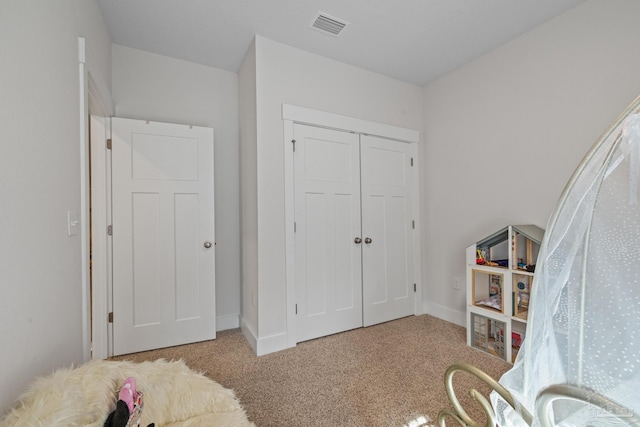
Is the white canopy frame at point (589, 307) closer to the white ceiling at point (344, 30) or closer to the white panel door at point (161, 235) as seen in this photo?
the white ceiling at point (344, 30)

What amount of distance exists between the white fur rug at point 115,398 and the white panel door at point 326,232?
55.3 inches

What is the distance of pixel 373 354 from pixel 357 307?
567 mm

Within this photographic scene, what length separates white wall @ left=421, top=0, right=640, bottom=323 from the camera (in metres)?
1.89

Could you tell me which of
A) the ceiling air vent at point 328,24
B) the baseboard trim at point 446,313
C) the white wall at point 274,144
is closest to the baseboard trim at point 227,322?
the white wall at point 274,144

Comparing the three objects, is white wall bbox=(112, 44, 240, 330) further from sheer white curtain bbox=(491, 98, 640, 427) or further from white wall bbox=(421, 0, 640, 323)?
sheer white curtain bbox=(491, 98, 640, 427)

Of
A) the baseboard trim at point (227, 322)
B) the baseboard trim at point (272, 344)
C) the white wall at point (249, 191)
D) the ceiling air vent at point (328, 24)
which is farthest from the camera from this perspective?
the baseboard trim at point (227, 322)

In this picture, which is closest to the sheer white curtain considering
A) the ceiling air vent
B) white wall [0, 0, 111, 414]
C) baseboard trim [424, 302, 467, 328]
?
white wall [0, 0, 111, 414]

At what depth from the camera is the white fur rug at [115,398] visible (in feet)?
2.20

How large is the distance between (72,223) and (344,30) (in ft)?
7.34

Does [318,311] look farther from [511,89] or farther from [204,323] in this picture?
[511,89]

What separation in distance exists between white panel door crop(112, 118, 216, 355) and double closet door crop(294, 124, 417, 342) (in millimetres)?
853

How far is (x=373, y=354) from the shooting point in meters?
2.17

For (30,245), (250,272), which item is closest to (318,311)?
(250,272)

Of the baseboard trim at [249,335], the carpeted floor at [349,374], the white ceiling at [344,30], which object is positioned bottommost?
the carpeted floor at [349,374]
